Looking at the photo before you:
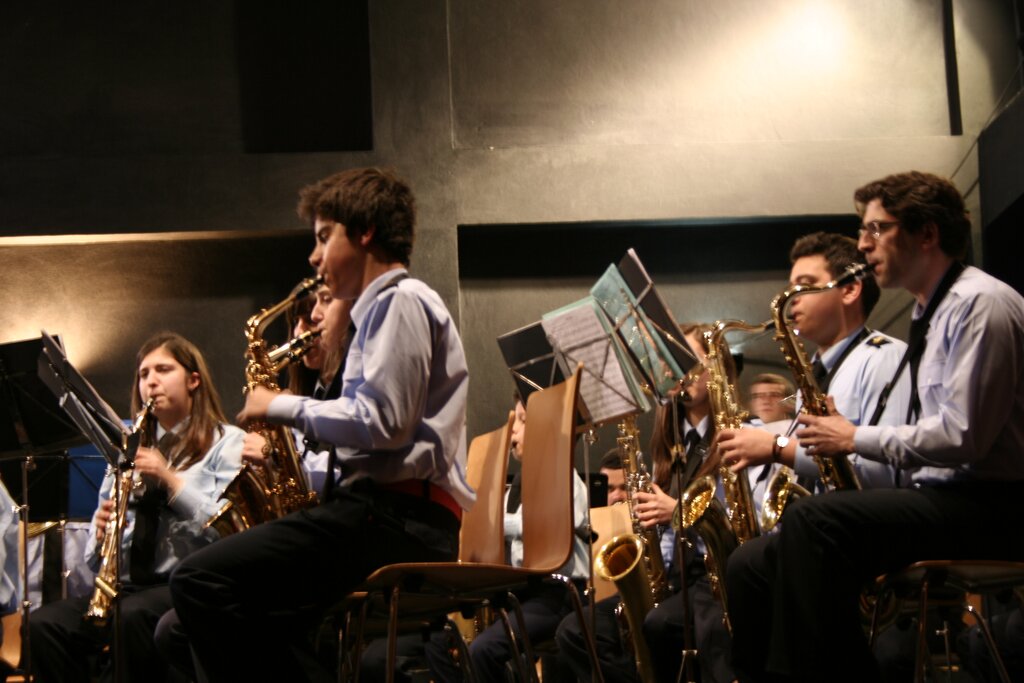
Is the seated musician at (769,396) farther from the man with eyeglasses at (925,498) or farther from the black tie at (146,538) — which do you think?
the black tie at (146,538)

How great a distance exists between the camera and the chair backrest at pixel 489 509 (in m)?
3.65

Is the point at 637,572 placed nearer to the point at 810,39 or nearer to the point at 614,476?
the point at 614,476

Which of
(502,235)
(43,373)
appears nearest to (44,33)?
(502,235)

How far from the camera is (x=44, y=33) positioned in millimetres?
7254

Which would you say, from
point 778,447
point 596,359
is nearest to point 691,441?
point 596,359

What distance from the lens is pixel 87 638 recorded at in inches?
177

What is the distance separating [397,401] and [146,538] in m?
2.00

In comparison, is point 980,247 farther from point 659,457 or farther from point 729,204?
point 659,457

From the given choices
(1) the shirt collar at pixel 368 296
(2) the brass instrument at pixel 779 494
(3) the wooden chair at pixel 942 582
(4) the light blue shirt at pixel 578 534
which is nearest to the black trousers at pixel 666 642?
(4) the light blue shirt at pixel 578 534

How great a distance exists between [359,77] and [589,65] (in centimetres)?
151

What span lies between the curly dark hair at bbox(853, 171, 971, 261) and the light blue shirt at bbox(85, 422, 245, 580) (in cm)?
256

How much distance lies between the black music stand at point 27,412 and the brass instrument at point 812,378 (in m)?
2.88

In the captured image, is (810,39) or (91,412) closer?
(91,412)

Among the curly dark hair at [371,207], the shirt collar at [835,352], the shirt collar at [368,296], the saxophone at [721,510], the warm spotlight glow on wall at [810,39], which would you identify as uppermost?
the warm spotlight glow on wall at [810,39]
